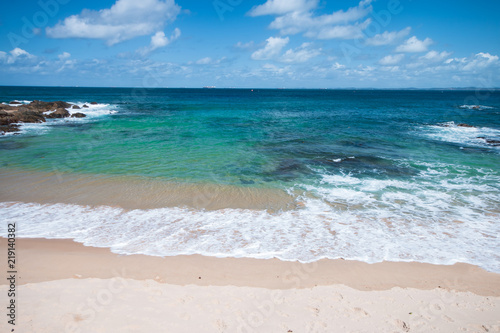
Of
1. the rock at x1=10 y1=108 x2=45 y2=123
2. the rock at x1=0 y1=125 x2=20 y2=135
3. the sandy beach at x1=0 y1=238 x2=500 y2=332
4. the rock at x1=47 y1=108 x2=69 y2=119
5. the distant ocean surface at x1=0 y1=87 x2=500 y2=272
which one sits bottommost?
the sandy beach at x1=0 y1=238 x2=500 y2=332

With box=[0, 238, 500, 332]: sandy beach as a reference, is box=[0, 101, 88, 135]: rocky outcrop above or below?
above

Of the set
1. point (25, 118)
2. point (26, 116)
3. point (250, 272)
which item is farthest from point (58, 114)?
point (250, 272)

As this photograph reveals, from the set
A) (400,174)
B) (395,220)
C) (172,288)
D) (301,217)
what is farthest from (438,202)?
(172,288)

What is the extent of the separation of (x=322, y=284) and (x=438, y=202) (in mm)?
7944

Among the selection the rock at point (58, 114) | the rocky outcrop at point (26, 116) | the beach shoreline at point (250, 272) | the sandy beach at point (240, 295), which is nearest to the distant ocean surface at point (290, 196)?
the beach shoreline at point (250, 272)

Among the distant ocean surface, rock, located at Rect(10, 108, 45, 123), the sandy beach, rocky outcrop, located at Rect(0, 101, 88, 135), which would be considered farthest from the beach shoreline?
rock, located at Rect(10, 108, 45, 123)

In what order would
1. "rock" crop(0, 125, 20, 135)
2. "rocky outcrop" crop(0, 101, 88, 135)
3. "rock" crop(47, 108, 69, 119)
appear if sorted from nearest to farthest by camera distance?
"rock" crop(0, 125, 20, 135) < "rocky outcrop" crop(0, 101, 88, 135) < "rock" crop(47, 108, 69, 119)

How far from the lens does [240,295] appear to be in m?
6.13

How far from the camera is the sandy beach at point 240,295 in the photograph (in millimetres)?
5250

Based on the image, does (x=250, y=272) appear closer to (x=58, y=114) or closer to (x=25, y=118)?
(x=25, y=118)

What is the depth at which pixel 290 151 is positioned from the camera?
67.5 feet

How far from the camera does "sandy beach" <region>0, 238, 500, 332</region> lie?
17.2 ft

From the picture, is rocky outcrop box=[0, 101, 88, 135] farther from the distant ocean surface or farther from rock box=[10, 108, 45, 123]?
the distant ocean surface

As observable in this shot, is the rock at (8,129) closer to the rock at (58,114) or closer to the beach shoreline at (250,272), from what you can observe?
the rock at (58,114)
